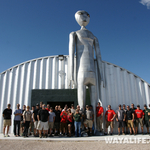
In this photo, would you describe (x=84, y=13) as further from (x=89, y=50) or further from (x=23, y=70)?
(x=23, y=70)

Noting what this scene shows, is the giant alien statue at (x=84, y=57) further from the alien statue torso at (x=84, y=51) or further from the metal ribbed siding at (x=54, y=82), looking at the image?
the metal ribbed siding at (x=54, y=82)

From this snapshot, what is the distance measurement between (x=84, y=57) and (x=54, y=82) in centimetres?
277

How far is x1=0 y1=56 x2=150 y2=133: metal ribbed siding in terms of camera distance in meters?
9.30

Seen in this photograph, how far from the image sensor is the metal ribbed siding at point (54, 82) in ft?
30.5

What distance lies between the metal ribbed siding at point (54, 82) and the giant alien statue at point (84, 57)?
1799 millimetres

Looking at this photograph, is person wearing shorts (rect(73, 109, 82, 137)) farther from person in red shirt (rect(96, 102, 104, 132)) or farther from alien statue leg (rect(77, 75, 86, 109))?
person in red shirt (rect(96, 102, 104, 132))

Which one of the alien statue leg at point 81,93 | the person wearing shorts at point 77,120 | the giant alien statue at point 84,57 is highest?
the giant alien statue at point 84,57

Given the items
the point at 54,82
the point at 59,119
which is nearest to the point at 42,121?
the point at 59,119

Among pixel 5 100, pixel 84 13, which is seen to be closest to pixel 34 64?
pixel 5 100

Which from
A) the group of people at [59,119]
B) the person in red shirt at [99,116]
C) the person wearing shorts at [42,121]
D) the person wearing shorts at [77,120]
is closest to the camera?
the person wearing shorts at [42,121]

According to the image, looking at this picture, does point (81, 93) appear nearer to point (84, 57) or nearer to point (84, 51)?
point (84, 57)

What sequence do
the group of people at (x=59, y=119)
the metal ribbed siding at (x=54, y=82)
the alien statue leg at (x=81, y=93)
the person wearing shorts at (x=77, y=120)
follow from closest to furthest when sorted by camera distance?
the group of people at (x=59, y=119) → the person wearing shorts at (x=77, y=120) → the alien statue leg at (x=81, y=93) → the metal ribbed siding at (x=54, y=82)

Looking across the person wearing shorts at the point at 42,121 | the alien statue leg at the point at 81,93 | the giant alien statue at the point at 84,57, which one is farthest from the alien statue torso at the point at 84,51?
the person wearing shorts at the point at 42,121

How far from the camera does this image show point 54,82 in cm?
946
